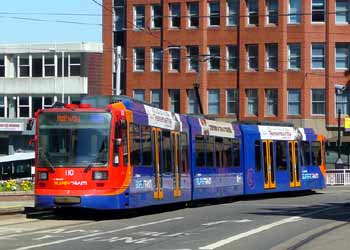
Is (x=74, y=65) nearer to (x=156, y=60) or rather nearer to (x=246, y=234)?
(x=156, y=60)

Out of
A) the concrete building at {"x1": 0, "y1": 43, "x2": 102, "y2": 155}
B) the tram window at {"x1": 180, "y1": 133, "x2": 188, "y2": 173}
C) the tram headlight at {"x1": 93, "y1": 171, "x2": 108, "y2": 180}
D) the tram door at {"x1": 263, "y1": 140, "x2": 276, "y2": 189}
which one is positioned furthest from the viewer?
the concrete building at {"x1": 0, "y1": 43, "x2": 102, "y2": 155}

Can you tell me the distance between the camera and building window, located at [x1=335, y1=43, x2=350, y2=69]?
61406 millimetres

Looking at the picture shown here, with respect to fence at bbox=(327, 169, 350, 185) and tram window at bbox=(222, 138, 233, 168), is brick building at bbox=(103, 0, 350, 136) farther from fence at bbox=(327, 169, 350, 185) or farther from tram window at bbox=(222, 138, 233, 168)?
tram window at bbox=(222, 138, 233, 168)

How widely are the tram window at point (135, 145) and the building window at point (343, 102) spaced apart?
141 feet

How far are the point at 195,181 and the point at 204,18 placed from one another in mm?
39618

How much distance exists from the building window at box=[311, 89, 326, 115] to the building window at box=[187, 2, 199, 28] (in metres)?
10.9

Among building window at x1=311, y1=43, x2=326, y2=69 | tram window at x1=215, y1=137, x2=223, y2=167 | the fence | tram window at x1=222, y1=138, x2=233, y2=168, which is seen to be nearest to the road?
tram window at x1=215, y1=137, x2=223, y2=167

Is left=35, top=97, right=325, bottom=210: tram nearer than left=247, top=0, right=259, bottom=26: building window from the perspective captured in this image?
Yes

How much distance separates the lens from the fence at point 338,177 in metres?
50.1

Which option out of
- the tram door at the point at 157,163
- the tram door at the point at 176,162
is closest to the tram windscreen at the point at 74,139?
the tram door at the point at 157,163

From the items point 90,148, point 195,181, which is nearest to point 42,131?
point 90,148

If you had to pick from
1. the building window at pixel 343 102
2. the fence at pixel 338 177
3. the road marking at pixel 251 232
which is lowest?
the fence at pixel 338 177

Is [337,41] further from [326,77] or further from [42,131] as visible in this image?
[42,131]

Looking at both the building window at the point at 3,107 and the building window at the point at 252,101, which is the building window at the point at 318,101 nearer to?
the building window at the point at 252,101
